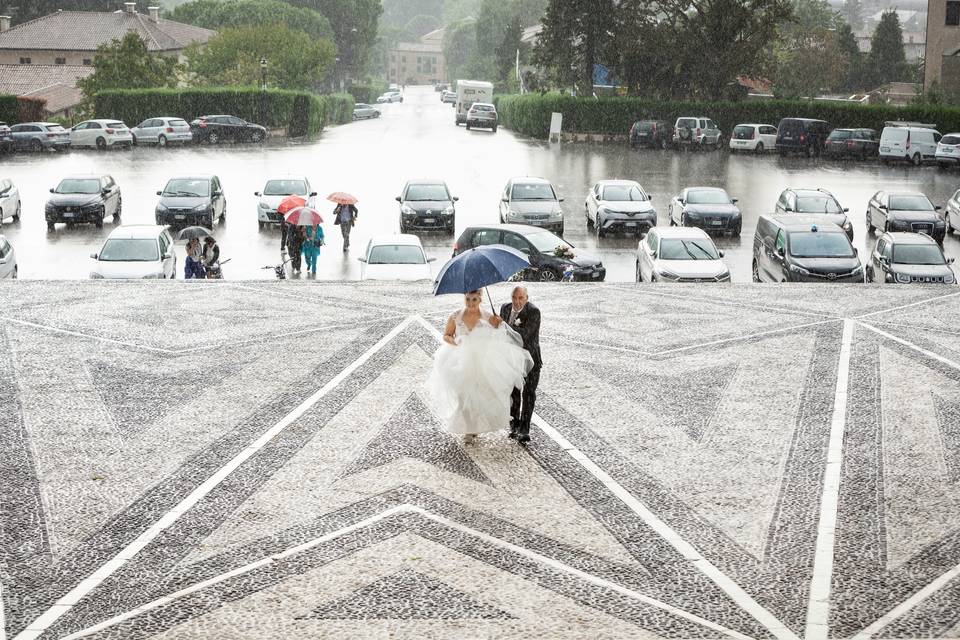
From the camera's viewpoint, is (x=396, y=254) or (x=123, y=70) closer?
(x=396, y=254)

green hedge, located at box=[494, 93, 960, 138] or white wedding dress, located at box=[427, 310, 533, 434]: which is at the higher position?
green hedge, located at box=[494, 93, 960, 138]

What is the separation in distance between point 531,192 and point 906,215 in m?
10.6

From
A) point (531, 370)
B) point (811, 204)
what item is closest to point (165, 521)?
point (531, 370)

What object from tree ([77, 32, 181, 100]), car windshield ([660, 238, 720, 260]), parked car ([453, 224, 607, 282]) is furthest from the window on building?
parked car ([453, 224, 607, 282])

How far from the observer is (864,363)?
17141mm

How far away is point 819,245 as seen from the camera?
26.3 metres

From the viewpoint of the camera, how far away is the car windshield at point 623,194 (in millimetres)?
36062

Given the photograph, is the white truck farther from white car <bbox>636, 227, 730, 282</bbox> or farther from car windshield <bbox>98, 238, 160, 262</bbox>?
car windshield <bbox>98, 238, 160, 262</bbox>

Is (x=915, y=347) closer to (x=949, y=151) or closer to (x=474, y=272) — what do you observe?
(x=474, y=272)

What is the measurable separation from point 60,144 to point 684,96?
34.4 m

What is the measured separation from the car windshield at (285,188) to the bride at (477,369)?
992 inches

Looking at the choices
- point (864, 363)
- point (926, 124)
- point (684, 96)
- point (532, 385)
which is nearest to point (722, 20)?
point (684, 96)

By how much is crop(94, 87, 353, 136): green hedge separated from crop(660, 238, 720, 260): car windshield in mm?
48922

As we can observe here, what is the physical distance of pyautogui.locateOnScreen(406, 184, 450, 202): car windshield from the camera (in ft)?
116
